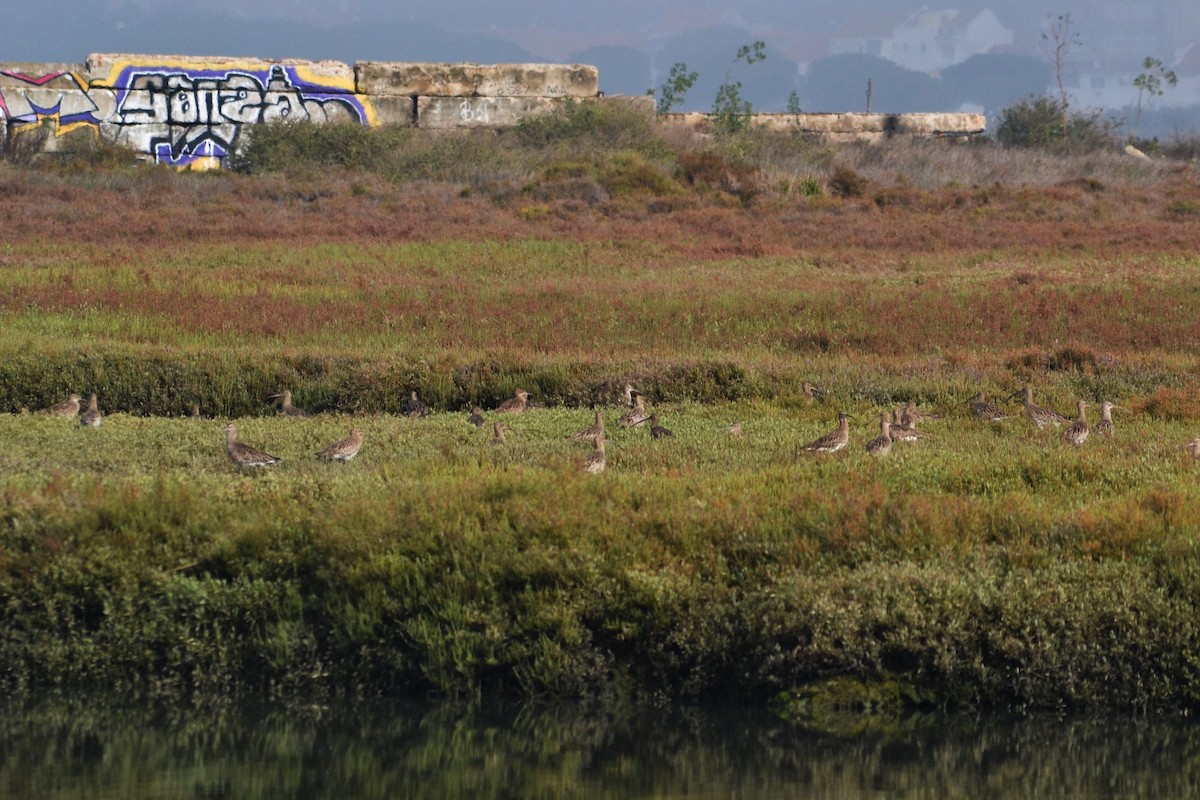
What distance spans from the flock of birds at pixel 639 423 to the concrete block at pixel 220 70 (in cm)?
3603

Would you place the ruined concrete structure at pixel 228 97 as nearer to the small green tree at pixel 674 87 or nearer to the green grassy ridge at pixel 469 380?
the small green tree at pixel 674 87

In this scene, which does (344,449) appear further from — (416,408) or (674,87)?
(674,87)

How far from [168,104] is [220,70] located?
2234 millimetres

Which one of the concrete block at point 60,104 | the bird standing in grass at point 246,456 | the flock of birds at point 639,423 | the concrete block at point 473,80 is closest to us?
the bird standing in grass at point 246,456

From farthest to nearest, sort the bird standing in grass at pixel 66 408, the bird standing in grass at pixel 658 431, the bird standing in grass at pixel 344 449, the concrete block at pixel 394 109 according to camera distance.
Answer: the concrete block at pixel 394 109 → the bird standing in grass at pixel 66 408 → the bird standing in grass at pixel 658 431 → the bird standing in grass at pixel 344 449

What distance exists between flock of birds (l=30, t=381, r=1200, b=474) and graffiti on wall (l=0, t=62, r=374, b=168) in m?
35.0

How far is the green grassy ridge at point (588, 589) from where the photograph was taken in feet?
37.3

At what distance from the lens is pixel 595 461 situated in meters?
15.0

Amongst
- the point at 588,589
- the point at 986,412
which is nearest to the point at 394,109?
the point at 986,412

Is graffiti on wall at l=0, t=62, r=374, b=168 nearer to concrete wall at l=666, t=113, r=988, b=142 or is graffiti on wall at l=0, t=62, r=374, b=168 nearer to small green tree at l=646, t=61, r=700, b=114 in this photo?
concrete wall at l=666, t=113, r=988, b=142

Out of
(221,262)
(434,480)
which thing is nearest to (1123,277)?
(221,262)

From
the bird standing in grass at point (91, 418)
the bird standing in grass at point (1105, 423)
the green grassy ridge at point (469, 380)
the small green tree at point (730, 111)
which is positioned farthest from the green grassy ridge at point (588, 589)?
the small green tree at point (730, 111)

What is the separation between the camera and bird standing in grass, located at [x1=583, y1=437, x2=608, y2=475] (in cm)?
1481

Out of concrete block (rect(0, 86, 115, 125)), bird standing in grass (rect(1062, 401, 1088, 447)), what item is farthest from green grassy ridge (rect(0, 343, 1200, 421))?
concrete block (rect(0, 86, 115, 125))
